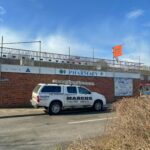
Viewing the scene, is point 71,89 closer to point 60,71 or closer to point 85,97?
point 85,97

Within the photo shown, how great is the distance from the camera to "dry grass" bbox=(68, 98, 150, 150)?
5.06 meters

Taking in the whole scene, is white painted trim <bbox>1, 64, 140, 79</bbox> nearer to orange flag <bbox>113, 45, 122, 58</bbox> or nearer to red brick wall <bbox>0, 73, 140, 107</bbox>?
red brick wall <bbox>0, 73, 140, 107</bbox>

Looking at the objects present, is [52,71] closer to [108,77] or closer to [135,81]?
[108,77]

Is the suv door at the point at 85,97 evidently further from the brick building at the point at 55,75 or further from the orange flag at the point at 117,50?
the orange flag at the point at 117,50

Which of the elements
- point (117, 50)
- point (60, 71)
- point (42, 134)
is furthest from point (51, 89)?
point (117, 50)

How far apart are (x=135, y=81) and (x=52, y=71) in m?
11.0

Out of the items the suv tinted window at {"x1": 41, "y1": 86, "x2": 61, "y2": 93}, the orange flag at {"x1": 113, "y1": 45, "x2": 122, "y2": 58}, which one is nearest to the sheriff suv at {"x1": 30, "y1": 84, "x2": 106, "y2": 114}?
the suv tinted window at {"x1": 41, "y1": 86, "x2": 61, "y2": 93}

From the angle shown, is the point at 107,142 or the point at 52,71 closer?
the point at 107,142

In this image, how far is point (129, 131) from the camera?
212 inches

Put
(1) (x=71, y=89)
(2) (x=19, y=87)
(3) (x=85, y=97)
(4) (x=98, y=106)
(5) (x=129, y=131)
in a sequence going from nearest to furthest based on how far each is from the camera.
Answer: (5) (x=129, y=131)
(1) (x=71, y=89)
(3) (x=85, y=97)
(4) (x=98, y=106)
(2) (x=19, y=87)

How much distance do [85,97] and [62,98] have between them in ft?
6.47

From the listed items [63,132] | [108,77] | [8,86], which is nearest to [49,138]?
[63,132]

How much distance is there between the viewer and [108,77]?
28156 millimetres

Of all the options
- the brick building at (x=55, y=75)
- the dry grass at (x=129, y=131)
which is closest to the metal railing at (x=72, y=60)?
the brick building at (x=55, y=75)
